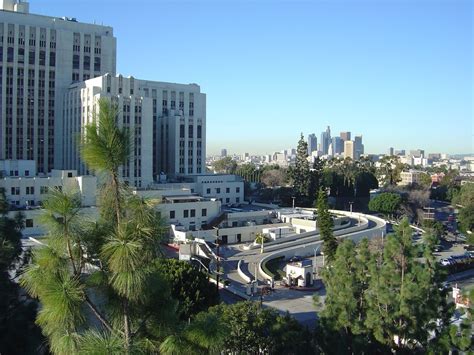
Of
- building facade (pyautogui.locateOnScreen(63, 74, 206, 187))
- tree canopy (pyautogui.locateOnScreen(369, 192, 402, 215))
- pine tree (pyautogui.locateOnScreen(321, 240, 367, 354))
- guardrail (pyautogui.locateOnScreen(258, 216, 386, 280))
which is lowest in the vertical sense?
guardrail (pyautogui.locateOnScreen(258, 216, 386, 280))

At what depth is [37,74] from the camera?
2138 inches

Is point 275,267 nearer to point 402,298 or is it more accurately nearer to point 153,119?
point 402,298

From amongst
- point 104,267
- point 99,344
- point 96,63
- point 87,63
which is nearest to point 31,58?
point 87,63

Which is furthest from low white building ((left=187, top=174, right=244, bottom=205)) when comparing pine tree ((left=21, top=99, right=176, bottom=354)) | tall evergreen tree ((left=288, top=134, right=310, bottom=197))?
pine tree ((left=21, top=99, right=176, bottom=354))

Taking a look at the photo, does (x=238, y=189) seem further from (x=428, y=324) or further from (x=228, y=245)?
(x=428, y=324)

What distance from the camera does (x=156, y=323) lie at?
5.31 metres

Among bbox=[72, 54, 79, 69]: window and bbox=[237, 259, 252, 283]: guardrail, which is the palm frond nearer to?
bbox=[237, 259, 252, 283]: guardrail

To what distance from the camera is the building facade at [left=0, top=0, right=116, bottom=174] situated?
5288 cm

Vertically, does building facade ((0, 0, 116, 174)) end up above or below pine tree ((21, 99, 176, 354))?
above

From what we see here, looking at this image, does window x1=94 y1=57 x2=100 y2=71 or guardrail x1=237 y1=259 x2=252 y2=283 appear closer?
guardrail x1=237 y1=259 x2=252 y2=283

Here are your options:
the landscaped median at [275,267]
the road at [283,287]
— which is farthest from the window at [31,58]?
the landscaped median at [275,267]

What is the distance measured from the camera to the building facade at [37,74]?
52875mm

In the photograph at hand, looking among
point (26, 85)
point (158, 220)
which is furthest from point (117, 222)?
point (26, 85)

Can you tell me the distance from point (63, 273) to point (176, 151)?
2056 inches
